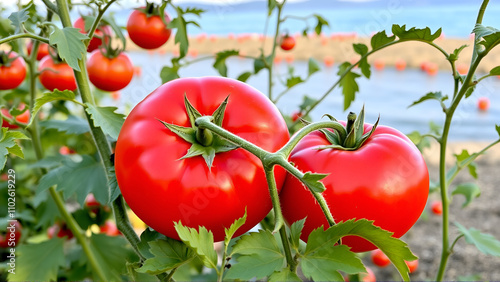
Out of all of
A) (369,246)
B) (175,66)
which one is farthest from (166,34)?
(369,246)

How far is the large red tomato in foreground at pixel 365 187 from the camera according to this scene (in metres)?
0.53

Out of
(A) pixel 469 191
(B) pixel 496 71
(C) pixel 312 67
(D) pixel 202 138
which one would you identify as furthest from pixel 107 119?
(A) pixel 469 191

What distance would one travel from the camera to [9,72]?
3.18ft

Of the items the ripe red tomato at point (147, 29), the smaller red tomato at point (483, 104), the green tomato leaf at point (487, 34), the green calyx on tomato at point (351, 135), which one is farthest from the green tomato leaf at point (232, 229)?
the smaller red tomato at point (483, 104)

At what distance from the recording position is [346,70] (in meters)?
0.90

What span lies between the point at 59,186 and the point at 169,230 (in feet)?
1.40

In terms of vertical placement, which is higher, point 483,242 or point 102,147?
point 102,147

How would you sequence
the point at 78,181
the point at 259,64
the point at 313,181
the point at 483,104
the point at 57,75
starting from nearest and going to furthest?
the point at 313,181 < the point at 78,181 < the point at 57,75 < the point at 259,64 < the point at 483,104

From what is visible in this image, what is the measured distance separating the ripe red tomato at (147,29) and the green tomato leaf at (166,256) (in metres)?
0.51

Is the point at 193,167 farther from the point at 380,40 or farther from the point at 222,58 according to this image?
the point at 222,58

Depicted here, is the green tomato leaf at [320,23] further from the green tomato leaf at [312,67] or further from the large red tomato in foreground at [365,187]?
the large red tomato in foreground at [365,187]

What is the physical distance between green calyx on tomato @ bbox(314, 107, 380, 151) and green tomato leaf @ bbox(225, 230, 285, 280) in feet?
0.43

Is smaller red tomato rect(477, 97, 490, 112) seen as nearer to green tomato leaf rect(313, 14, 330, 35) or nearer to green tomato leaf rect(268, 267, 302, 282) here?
green tomato leaf rect(313, 14, 330, 35)

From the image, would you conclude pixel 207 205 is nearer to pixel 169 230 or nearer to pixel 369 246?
pixel 169 230
